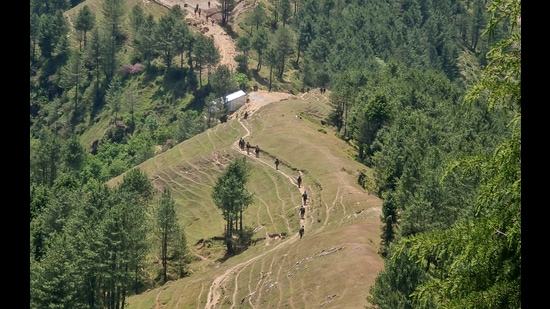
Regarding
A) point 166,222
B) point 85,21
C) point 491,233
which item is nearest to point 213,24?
point 85,21

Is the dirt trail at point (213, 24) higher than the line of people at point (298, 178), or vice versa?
the dirt trail at point (213, 24)

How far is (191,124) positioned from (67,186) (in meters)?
35.5

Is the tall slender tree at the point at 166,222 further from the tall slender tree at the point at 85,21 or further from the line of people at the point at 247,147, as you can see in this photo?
the tall slender tree at the point at 85,21

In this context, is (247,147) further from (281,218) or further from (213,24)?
(213,24)

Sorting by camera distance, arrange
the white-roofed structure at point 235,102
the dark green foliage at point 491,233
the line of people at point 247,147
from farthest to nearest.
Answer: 1. the white-roofed structure at point 235,102
2. the line of people at point 247,147
3. the dark green foliage at point 491,233

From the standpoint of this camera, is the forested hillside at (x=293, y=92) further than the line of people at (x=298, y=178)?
No

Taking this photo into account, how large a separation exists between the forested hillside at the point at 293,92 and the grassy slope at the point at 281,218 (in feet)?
9.96

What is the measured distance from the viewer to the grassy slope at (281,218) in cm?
6881

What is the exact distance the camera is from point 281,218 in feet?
309

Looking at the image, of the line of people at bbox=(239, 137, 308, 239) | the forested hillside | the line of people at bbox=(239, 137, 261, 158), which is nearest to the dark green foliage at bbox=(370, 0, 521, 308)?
the forested hillside

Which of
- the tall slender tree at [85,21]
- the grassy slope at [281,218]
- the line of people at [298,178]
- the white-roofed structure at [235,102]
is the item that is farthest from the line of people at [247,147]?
the tall slender tree at [85,21]

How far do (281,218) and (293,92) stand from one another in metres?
79.0
